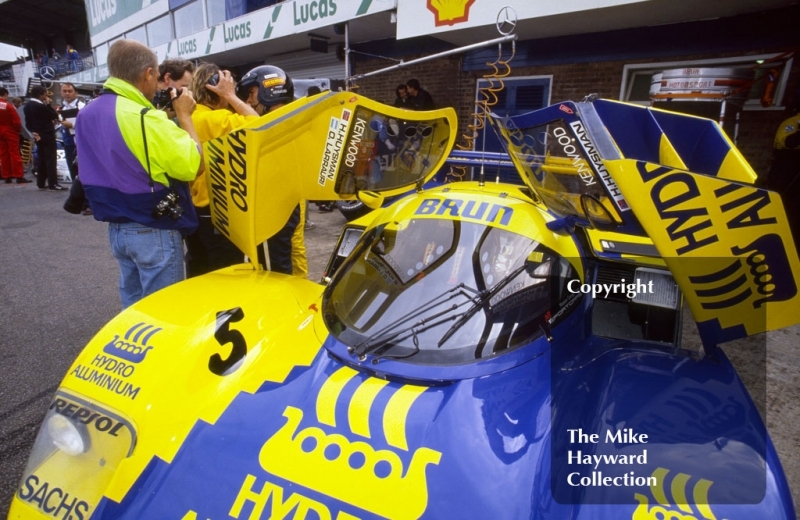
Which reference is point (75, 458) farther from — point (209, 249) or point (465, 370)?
point (209, 249)

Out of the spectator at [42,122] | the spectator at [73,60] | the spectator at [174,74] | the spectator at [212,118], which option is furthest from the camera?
the spectator at [73,60]

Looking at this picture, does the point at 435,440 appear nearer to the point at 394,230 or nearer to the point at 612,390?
the point at 612,390

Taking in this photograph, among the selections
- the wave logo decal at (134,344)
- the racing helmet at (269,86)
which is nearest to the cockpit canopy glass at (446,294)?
the wave logo decal at (134,344)

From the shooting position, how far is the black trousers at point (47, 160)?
9031 millimetres

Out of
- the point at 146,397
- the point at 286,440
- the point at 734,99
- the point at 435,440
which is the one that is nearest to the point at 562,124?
the point at 435,440

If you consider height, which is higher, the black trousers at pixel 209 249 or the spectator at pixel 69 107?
the spectator at pixel 69 107

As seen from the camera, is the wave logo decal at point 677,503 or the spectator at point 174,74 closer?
the wave logo decal at point 677,503

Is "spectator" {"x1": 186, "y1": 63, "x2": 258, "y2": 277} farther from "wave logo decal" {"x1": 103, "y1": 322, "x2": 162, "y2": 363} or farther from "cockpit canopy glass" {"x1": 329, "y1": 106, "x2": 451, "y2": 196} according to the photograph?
"wave logo decal" {"x1": 103, "y1": 322, "x2": 162, "y2": 363}

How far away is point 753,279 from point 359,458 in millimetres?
1387

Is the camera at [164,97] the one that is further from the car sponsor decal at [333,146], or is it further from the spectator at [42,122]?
the spectator at [42,122]

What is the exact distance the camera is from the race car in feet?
4.22

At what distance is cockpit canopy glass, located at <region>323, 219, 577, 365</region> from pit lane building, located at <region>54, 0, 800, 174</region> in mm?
2627

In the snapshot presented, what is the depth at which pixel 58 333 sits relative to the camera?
3.46m

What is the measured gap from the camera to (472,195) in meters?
2.09
